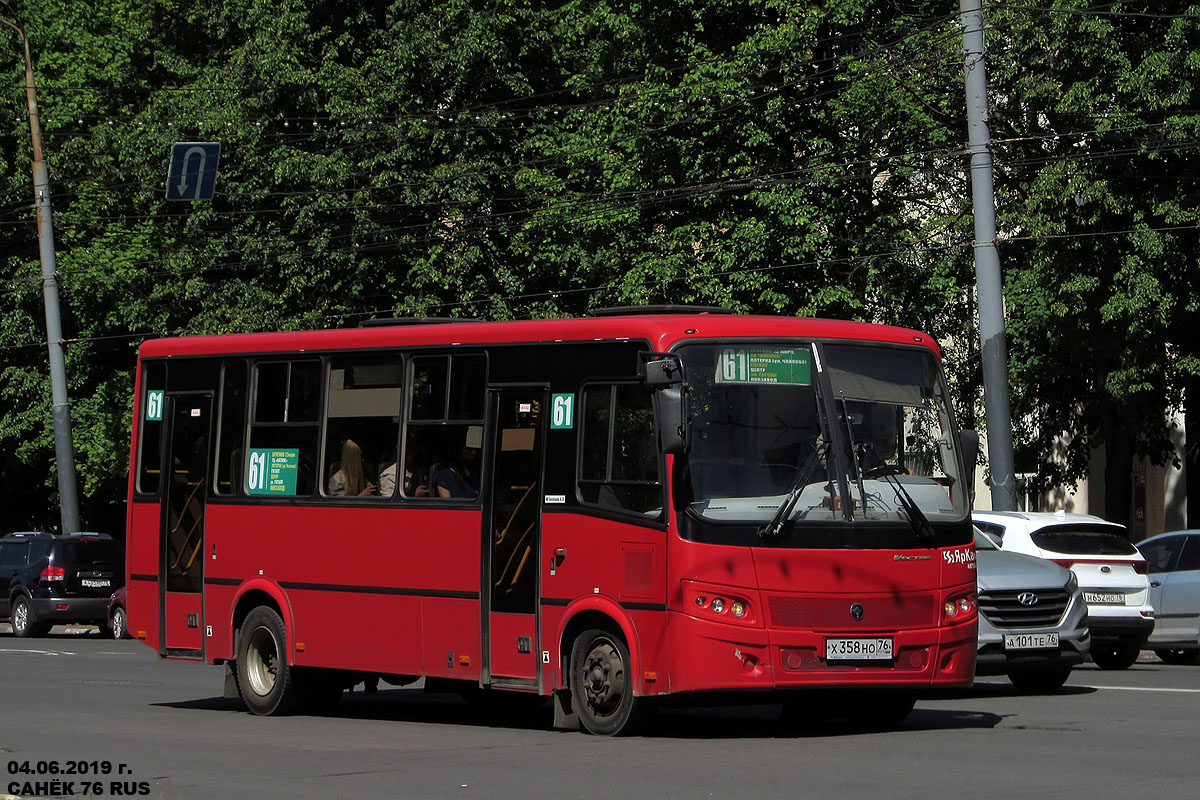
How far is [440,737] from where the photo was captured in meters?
13.8

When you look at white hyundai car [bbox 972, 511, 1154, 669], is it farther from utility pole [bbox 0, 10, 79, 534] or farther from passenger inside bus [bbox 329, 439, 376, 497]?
utility pole [bbox 0, 10, 79, 534]

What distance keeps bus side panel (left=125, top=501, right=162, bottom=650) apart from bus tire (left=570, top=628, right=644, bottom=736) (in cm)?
512

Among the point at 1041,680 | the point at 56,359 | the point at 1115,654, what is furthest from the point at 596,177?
the point at 1041,680

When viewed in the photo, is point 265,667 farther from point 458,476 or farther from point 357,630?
point 458,476

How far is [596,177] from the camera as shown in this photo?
117 feet

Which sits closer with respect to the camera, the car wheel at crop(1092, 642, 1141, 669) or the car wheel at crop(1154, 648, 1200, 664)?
the car wheel at crop(1092, 642, 1141, 669)

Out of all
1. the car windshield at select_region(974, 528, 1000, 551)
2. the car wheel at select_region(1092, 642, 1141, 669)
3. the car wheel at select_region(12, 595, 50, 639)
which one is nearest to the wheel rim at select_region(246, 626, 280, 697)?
the car windshield at select_region(974, 528, 1000, 551)

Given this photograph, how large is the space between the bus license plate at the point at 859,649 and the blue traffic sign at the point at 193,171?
24.3 m

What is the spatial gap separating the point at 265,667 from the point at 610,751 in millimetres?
4968

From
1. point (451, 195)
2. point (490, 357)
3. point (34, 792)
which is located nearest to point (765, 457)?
point (490, 357)

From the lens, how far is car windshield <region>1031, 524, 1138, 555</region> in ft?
66.5

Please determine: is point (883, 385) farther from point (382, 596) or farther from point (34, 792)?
point (34, 792)

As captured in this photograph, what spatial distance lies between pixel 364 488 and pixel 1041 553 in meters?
7.91

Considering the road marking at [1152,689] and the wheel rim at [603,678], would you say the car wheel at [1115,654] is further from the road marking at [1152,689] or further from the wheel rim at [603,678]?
the wheel rim at [603,678]
